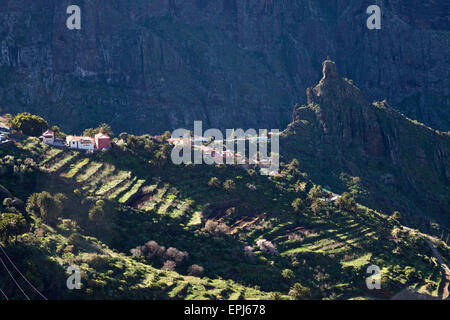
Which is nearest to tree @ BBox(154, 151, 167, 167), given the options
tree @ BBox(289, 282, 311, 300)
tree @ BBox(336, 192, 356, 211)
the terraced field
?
the terraced field

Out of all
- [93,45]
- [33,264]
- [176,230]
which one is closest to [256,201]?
[176,230]

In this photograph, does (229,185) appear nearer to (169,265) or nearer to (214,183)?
(214,183)

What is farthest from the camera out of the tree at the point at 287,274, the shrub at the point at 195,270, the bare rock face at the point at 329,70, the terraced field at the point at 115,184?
the bare rock face at the point at 329,70

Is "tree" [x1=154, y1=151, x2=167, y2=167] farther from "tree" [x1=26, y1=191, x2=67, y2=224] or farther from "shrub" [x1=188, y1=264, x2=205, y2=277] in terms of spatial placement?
"shrub" [x1=188, y1=264, x2=205, y2=277]

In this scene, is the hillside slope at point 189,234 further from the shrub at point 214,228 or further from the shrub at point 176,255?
the shrub at point 176,255

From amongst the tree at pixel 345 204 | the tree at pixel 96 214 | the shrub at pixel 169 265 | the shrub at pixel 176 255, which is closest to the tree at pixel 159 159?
the tree at pixel 96 214

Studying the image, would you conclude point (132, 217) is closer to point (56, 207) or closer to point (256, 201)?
point (56, 207)
